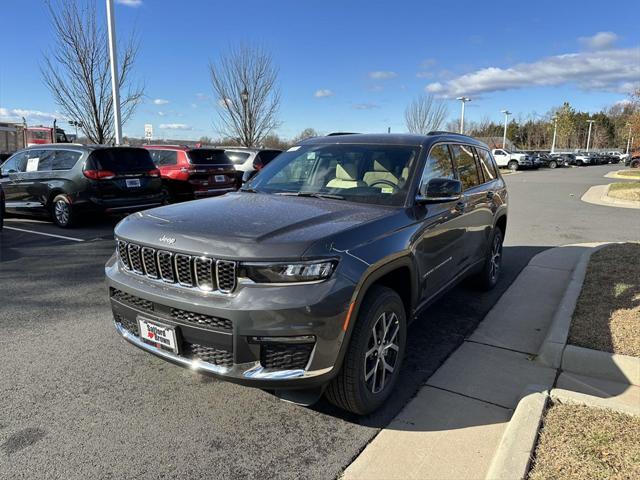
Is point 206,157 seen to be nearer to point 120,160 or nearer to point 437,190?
point 120,160

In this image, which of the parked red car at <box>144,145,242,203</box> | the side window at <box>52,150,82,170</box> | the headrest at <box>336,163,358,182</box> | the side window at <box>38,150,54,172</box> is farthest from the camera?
the parked red car at <box>144,145,242,203</box>

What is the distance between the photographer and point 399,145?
4070 millimetres

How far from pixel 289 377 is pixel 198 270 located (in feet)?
2.62

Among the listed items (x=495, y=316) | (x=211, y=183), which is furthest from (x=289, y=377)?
(x=211, y=183)

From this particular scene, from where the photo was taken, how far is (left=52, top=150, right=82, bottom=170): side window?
938cm

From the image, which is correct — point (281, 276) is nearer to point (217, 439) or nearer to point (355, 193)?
point (217, 439)

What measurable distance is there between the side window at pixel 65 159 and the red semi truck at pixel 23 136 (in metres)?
18.4

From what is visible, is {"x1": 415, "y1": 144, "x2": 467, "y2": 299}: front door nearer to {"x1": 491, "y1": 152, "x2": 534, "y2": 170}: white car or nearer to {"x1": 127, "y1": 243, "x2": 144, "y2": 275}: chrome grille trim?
{"x1": 127, "y1": 243, "x2": 144, "y2": 275}: chrome grille trim

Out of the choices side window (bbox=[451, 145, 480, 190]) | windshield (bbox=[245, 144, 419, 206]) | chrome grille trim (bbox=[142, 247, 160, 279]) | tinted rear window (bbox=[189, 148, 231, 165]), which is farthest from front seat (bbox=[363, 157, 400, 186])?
tinted rear window (bbox=[189, 148, 231, 165])

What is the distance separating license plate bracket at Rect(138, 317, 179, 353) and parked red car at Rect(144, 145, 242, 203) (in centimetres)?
912

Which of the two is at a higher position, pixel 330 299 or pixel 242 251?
pixel 242 251

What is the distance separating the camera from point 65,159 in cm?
954

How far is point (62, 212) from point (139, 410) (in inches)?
301

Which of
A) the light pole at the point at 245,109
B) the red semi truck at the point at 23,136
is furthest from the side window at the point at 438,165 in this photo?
the red semi truck at the point at 23,136
